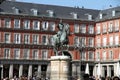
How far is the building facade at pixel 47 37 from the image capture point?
73.0m

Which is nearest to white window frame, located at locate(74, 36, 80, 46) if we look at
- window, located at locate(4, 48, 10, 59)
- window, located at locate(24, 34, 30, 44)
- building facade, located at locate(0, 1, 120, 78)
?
building facade, located at locate(0, 1, 120, 78)

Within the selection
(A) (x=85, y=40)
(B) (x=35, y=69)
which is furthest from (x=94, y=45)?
(B) (x=35, y=69)

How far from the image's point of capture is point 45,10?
79.6 metres

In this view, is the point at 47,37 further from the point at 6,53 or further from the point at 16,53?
Result: the point at 6,53

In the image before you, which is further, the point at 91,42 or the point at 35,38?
the point at 91,42

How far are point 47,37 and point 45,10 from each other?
652 centimetres

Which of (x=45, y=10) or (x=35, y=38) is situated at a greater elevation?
(x=45, y=10)

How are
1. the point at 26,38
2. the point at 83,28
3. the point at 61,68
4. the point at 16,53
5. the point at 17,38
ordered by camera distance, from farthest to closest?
the point at 83,28
the point at 26,38
the point at 17,38
the point at 16,53
the point at 61,68

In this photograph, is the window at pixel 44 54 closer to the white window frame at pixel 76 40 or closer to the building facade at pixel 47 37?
the building facade at pixel 47 37

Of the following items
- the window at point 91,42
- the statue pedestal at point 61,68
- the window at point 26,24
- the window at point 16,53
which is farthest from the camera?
the window at point 91,42

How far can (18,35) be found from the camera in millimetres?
74062

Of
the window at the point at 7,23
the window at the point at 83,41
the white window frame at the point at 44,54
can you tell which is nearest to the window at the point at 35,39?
the white window frame at the point at 44,54

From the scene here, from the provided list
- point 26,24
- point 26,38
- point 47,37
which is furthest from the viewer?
point 47,37

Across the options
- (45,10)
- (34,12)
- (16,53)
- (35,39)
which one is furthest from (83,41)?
(16,53)
